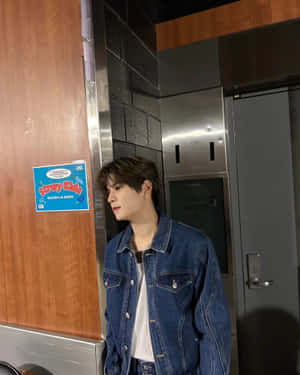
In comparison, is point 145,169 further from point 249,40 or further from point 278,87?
point 278,87

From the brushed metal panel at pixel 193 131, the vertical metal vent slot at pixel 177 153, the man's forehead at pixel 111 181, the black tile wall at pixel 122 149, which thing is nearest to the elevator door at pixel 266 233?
the brushed metal panel at pixel 193 131

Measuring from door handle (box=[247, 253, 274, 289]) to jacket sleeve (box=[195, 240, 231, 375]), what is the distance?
770 mm

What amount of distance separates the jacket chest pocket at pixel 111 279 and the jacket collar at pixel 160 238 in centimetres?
11

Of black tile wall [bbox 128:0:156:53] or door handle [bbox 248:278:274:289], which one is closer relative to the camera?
black tile wall [bbox 128:0:156:53]

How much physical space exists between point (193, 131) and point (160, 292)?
96 cm

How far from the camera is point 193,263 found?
1144 mm

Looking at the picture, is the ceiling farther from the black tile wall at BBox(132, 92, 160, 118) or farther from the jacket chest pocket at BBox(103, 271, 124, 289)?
the jacket chest pocket at BBox(103, 271, 124, 289)

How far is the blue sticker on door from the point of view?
4.61 ft

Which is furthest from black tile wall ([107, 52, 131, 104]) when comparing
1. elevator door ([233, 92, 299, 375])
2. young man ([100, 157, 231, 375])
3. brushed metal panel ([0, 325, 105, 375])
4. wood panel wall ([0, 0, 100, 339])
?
brushed metal panel ([0, 325, 105, 375])

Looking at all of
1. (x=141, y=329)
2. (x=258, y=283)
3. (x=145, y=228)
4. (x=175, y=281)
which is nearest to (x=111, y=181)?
(x=145, y=228)

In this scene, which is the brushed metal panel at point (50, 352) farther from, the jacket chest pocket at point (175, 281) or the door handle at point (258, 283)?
the door handle at point (258, 283)

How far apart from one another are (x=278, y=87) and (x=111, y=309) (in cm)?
151

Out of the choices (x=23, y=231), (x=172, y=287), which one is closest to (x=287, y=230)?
(x=172, y=287)

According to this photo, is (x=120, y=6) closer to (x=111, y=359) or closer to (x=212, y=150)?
(x=212, y=150)
